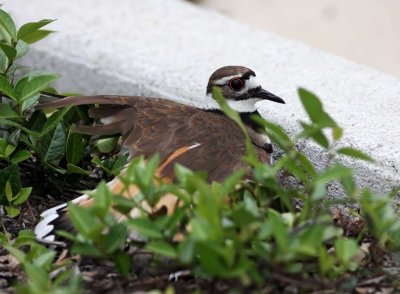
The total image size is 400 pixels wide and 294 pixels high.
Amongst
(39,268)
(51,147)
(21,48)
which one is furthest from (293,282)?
(21,48)

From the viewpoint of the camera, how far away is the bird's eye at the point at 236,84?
4289 mm

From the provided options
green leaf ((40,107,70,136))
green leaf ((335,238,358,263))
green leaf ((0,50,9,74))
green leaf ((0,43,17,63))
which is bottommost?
green leaf ((40,107,70,136))

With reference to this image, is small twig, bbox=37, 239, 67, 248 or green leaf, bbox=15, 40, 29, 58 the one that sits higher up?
green leaf, bbox=15, 40, 29, 58

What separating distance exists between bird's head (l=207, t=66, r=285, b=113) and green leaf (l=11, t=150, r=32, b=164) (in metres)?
0.96

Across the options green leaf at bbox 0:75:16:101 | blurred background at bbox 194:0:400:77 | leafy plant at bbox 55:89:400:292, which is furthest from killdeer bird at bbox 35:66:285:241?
blurred background at bbox 194:0:400:77

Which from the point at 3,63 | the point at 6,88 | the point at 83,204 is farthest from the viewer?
the point at 3,63

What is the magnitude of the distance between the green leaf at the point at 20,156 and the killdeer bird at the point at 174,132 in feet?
→ 0.75

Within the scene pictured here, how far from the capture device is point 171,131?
→ 386cm

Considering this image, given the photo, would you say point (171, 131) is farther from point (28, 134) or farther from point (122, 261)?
point (122, 261)

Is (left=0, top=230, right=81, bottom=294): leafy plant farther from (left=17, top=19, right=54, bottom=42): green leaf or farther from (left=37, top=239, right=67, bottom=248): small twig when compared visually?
(left=17, top=19, right=54, bottom=42): green leaf

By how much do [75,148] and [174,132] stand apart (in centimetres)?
44

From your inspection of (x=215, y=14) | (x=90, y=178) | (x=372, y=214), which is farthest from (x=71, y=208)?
(x=215, y=14)

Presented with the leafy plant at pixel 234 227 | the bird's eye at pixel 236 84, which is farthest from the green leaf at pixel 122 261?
the bird's eye at pixel 236 84

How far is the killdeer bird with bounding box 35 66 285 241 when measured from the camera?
3607 millimetres
